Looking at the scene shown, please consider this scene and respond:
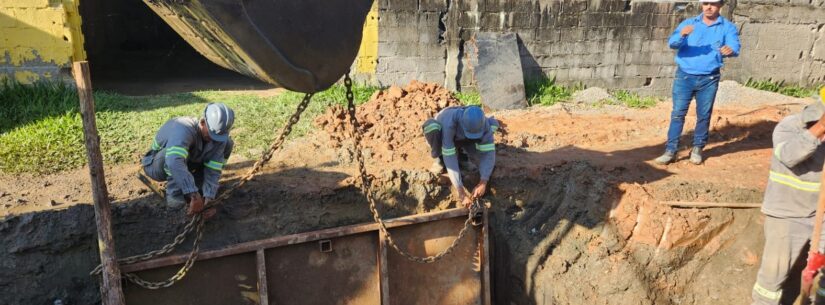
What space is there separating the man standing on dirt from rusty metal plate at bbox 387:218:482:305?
8.64 feet

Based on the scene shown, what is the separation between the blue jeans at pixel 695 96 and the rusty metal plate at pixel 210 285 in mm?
4458

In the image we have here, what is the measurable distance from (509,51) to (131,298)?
6740 mm

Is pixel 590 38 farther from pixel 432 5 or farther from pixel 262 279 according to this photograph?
pixel 262 279

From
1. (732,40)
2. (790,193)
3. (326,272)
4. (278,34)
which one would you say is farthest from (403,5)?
(278,34)

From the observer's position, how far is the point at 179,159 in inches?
175

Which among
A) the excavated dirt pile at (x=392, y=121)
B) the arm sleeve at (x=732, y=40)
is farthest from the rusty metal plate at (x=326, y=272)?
the arm sleeve at (x=732, y=40)

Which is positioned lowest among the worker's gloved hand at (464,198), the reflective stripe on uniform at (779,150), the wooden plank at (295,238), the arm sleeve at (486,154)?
the wooden plank at (295,238)

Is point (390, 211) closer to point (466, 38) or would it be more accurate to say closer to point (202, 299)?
point (202, 299)

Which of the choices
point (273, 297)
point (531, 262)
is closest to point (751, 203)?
point (531, 262)

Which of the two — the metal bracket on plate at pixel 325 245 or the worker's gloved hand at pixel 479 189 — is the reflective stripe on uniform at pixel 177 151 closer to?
the metal bracket on plate at pixel 325 245

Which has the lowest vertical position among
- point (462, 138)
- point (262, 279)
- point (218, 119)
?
point (262, 279)

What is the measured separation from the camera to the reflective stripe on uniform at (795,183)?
13.8 feet

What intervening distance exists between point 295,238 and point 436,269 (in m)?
1.43

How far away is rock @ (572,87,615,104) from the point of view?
9602mm
